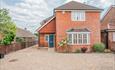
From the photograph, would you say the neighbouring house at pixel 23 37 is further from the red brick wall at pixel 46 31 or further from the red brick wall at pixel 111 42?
the red brick wall at pixel 111 42

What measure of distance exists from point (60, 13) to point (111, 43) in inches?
361

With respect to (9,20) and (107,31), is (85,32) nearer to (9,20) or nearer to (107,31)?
(107,31)

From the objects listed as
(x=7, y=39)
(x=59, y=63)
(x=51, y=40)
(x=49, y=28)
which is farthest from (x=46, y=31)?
(x=59, y=63)

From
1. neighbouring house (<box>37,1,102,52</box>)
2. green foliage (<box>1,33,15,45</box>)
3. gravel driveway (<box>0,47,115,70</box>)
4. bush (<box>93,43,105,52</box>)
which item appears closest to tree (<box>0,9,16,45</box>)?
green foliage (<box>1,33,15,45</box>)

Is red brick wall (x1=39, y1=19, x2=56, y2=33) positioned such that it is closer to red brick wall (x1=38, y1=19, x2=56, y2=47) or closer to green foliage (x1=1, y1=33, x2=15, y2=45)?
red brick wall (x1=38, y1=19, x2=56, y2=47)

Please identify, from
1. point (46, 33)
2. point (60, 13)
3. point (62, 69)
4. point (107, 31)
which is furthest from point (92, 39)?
point (62, 69)

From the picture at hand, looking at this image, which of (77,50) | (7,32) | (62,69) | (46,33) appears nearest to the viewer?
(62,69)

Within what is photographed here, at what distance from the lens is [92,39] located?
3195 cm

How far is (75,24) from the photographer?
3234 cm

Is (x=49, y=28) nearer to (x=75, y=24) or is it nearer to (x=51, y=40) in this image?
(x=51, y=40)

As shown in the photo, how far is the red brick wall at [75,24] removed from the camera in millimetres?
32156

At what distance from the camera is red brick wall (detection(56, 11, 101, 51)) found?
32156 mm

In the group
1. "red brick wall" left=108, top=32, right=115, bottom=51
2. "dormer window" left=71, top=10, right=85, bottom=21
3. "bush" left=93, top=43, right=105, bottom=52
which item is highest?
"dormer window" left=71, top=10, right=85, bottom=21

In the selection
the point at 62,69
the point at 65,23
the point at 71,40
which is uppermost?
the point at 65,23
